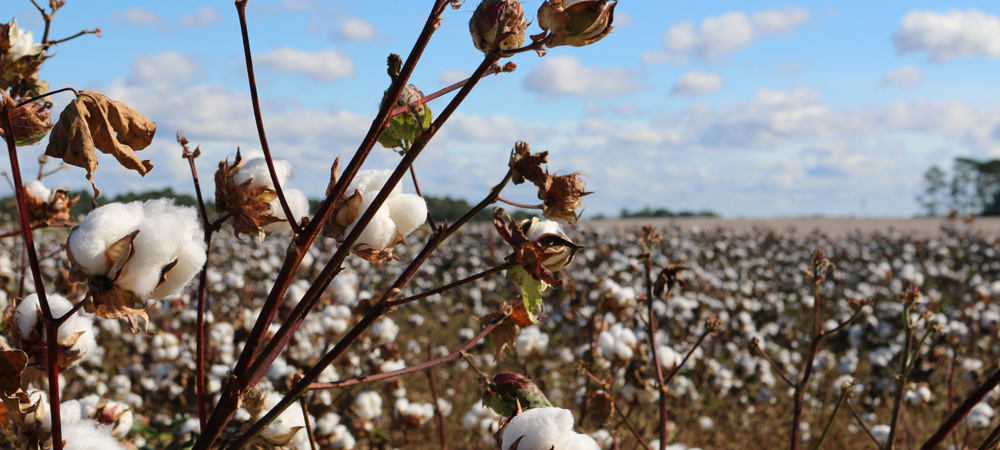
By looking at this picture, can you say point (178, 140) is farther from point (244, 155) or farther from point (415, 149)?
point (415, 149)

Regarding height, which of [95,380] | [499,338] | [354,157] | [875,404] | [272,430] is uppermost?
[354,157]

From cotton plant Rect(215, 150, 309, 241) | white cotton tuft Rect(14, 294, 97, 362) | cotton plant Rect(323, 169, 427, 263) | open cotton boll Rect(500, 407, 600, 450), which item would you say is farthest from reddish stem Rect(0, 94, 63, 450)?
open cotton boll Rect(500, 407, 600, 450)

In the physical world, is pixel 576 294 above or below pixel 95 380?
above

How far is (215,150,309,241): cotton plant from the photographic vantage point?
873mm

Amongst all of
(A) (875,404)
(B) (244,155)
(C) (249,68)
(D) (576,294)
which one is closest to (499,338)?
(B) (244,155)

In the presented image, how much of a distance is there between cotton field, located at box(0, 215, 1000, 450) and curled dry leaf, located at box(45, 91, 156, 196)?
0.18m

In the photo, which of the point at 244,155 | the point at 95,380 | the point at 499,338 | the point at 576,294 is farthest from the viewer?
the point at 95,380

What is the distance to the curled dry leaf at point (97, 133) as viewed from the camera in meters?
0.81

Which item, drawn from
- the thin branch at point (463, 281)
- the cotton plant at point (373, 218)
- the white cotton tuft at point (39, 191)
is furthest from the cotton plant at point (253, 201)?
the white cotton tuft at point (39, 191)

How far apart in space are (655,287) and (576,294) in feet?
3.85

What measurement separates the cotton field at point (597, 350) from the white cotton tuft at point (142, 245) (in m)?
0.06

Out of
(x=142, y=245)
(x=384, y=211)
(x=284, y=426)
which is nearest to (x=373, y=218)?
(x=384, y=211)

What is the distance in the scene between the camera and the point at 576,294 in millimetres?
3029

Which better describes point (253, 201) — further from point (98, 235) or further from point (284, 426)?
point (284, 426)
